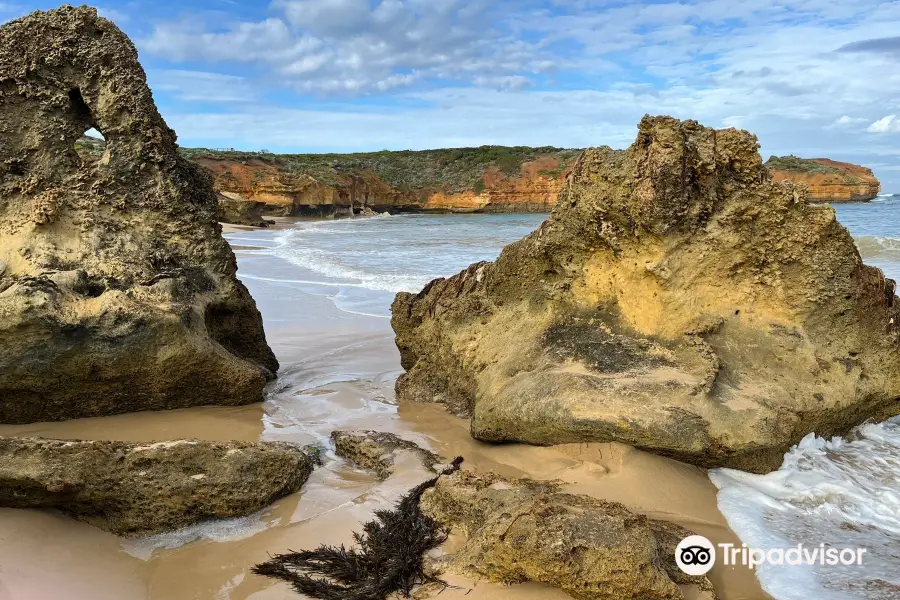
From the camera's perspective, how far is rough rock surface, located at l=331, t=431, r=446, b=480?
345cm

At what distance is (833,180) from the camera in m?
46.2

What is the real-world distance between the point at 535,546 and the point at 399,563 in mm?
562

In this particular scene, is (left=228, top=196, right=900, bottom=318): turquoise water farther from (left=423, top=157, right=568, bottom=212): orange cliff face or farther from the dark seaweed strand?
(left=423, top=157, right=568, bottom=212): orange cliff face

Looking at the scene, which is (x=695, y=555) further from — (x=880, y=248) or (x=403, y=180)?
(x=403, y=180)

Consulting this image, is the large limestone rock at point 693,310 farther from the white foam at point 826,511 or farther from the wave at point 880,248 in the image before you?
the wave at point 880,248

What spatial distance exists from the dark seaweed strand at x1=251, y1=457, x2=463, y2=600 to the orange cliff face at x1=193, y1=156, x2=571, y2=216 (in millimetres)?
39651

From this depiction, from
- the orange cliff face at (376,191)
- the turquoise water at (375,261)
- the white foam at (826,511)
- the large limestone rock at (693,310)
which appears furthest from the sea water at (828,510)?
the orange cliff face at (376,191)

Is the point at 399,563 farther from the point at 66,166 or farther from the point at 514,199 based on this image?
the point at 514,199

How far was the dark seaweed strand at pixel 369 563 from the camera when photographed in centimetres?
241

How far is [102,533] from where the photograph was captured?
280 centimetres

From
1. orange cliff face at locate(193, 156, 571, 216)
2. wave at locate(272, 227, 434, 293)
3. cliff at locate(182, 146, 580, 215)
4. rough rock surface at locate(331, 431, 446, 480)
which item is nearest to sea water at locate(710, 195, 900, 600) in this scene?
rough rock surface at locate(331, 431, 446, 480)

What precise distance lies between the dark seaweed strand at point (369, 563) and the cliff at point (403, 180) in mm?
38816

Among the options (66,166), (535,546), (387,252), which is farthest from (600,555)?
(387,252)

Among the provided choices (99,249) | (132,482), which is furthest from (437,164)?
(132,482)
